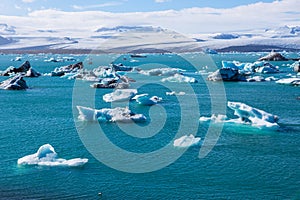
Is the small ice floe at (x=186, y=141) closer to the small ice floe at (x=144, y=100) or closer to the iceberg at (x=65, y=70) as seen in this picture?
the small ice floe at (x=144, y=100)

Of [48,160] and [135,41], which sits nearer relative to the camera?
[48,160]

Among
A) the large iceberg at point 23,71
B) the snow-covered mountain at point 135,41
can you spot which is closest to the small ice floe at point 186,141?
the large iceberg at point 23,71

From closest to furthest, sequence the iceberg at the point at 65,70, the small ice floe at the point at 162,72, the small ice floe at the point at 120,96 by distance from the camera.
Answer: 1. the small ice floe at the point at 120,96
2. the small ice floe at the point at 162,72
3. the iceberg at the point at 65,70

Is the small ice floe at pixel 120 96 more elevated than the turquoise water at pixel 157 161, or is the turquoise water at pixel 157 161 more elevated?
the small ice floe at pixel 120 96

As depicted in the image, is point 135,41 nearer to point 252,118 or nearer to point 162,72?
point 162,72

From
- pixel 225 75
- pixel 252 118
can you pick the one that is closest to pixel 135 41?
pixel 225 75

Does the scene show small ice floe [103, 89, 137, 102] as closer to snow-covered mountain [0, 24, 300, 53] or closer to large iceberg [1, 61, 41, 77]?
large iceberg [1, 61, 41, 77]
